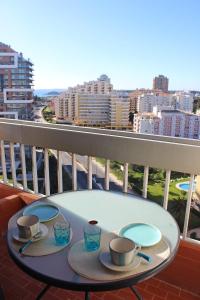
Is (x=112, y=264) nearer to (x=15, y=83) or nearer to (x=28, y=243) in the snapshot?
(x=28, y=243)

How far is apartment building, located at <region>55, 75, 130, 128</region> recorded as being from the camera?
3283mm

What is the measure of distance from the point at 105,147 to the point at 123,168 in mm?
239

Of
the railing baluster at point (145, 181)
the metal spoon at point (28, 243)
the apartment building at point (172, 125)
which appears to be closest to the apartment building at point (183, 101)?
the apartment building at point (172, 125)

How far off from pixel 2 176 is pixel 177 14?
721cm

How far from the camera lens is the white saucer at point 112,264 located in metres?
0.94

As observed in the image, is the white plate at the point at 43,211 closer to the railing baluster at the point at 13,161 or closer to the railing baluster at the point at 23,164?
the railing baluster at the point at 23,164

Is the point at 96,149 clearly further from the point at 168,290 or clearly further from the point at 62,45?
the point at 62,45

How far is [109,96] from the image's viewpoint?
12.1 feet

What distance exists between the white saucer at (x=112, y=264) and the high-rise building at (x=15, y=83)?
10.9 feet

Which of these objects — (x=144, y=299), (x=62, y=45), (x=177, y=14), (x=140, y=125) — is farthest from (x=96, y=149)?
(x=62, y=45)

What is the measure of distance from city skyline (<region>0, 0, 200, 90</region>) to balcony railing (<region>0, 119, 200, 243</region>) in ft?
11.0

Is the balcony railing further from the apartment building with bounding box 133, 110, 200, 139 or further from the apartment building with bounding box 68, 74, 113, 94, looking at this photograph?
the apartment building with bounding box 68, 74, 113, 94

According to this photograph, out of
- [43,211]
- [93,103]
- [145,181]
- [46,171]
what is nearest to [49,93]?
[93,103]

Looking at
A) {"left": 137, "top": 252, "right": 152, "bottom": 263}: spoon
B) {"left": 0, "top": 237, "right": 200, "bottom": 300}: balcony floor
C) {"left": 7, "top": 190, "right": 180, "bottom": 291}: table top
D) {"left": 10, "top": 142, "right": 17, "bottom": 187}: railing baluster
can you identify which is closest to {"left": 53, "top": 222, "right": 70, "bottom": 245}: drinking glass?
{"left": 7, "top": 190, "right": 180, "bottom": 291}: table top
